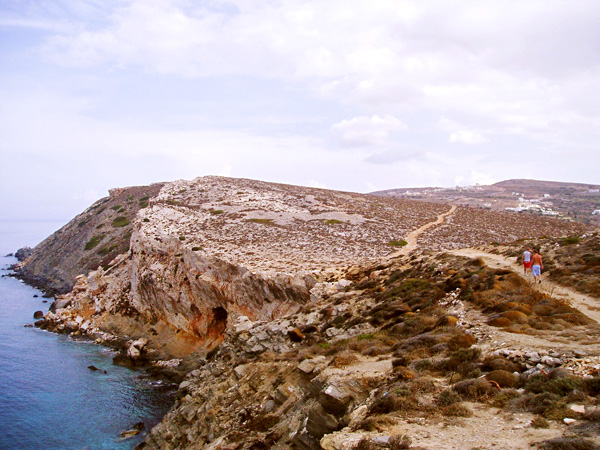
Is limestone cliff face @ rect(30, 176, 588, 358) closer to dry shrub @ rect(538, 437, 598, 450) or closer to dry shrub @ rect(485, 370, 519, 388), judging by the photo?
dry shrub @ rect(485, 370, 519, 388)

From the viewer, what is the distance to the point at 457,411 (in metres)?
8.45

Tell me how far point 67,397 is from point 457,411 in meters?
29.5

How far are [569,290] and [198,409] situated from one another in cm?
1676

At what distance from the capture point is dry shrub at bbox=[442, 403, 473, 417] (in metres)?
8.36

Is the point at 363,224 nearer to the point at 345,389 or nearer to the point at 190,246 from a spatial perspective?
the point at 190,246

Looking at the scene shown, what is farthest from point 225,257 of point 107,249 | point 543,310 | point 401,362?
point 107,249

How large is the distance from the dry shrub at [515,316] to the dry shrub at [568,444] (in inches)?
285

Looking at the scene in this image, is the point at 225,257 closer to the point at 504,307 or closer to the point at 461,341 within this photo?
the point at 504,307

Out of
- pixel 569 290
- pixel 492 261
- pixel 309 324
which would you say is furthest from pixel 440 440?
pixel 492 261

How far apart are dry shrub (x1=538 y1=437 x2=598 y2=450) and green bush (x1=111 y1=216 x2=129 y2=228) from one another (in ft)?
241

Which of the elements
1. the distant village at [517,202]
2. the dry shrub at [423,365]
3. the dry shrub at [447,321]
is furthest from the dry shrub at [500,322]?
the distant village at [517,202]

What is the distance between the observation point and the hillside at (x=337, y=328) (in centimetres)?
857

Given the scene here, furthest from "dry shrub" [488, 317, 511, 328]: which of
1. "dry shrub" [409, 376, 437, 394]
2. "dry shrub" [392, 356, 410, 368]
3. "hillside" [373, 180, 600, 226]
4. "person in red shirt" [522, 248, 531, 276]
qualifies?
"hillside" [373, 180, 600, 226]

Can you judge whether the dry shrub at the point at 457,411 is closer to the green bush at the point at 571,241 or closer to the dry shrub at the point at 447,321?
the dry shrub at the point at 447,321
